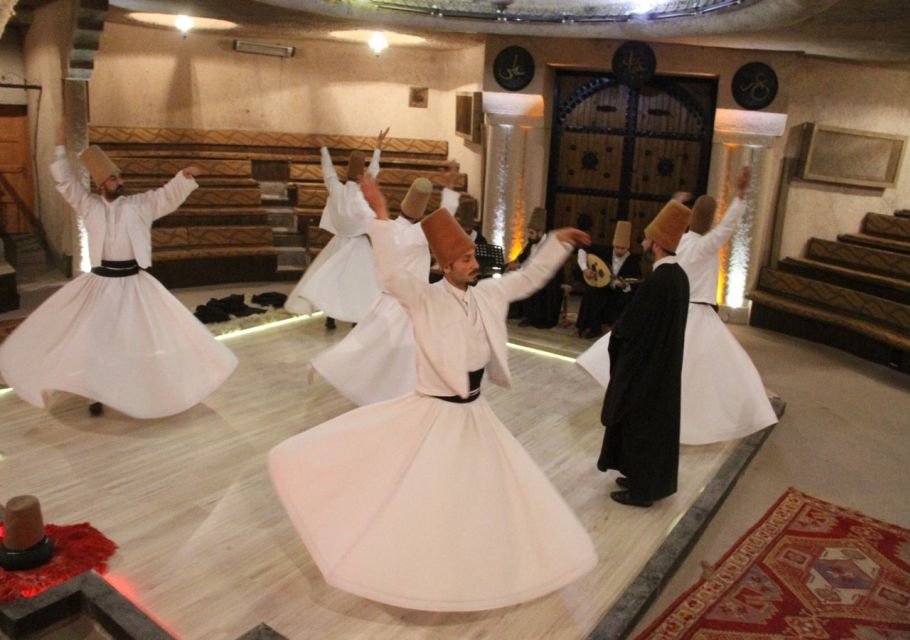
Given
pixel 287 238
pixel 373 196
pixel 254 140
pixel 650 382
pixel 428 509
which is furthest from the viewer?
pixel 254 140

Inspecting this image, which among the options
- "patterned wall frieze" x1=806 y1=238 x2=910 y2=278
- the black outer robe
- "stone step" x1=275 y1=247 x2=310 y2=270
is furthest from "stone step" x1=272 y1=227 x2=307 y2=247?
the black outer robe

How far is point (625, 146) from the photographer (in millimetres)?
9430

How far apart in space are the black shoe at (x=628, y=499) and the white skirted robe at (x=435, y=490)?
3.44ft

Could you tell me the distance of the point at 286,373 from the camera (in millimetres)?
6180

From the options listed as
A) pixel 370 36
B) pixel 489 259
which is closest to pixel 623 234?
pixel 489 259

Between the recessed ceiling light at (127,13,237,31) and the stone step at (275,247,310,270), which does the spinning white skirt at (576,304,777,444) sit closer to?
the stone step at (275,247,310,270)

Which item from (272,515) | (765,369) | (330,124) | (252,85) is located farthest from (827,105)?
(272,515)

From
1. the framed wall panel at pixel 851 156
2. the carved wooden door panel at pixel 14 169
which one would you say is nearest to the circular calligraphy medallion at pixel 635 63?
the framed wall panel at pixel 851 156

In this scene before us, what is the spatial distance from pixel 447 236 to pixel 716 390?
283 cm

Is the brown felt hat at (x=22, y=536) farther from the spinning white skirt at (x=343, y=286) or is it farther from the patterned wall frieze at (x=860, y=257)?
the patterned wall frieze at (x=860, y=257)

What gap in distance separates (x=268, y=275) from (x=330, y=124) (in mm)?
2724

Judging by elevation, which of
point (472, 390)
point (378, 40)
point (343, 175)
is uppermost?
point (378, 40)

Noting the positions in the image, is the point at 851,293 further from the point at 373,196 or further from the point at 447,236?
the point at 373,196

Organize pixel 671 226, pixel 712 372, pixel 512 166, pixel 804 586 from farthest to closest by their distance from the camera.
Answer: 1. pixel 512 166
2. pixel 712 372
3. pixel 671 226
4. pixel 804 586
